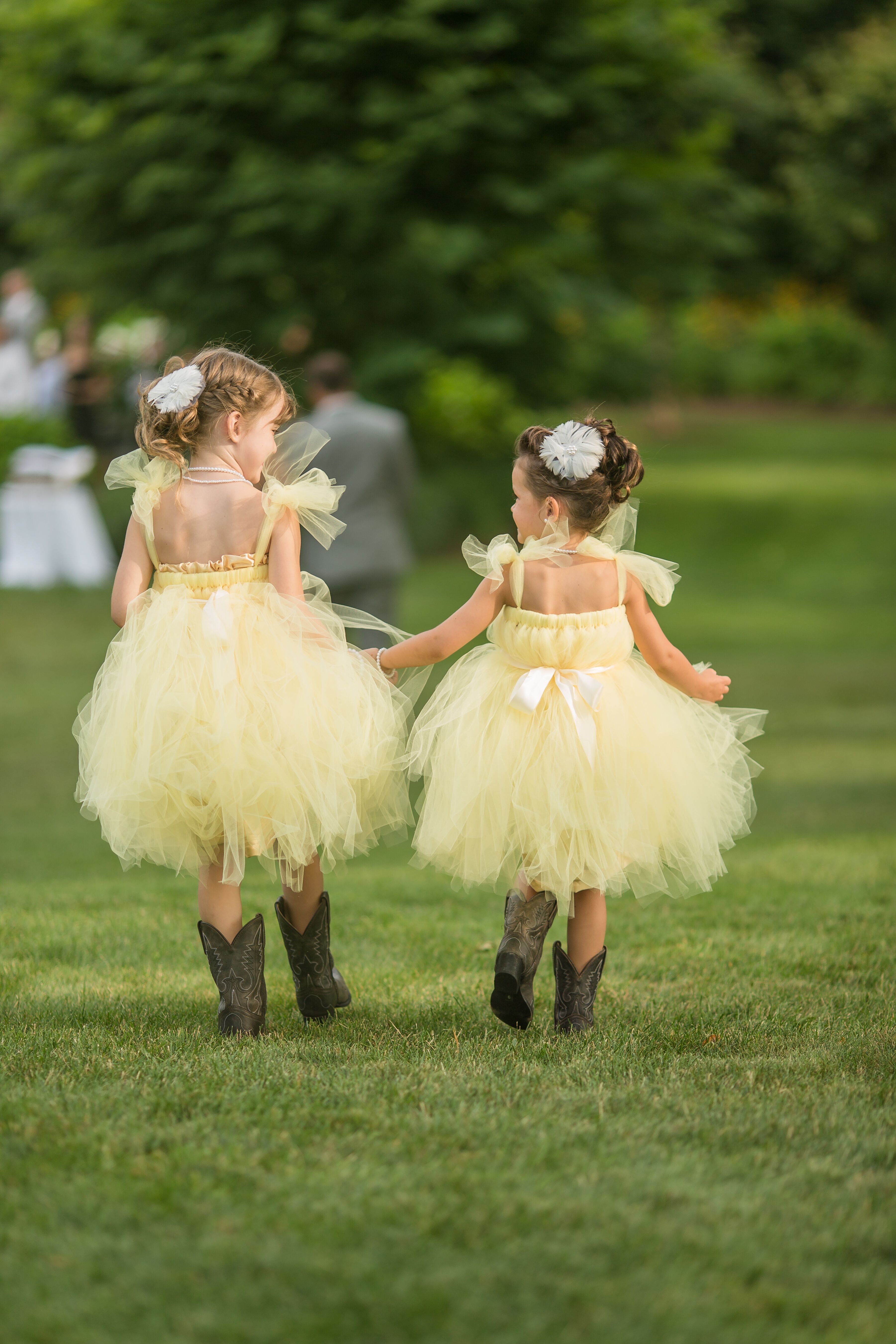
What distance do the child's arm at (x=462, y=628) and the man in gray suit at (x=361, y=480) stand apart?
5521mm

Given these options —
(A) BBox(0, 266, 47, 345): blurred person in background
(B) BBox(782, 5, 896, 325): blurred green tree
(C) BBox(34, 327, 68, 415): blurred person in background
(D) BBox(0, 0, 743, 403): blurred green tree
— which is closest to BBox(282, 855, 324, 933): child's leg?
(D) BBox(0, 0, 743, 403): blurred green tree

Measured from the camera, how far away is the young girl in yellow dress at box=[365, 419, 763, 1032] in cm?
370

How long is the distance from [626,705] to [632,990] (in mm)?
965

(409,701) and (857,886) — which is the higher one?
(409,701)

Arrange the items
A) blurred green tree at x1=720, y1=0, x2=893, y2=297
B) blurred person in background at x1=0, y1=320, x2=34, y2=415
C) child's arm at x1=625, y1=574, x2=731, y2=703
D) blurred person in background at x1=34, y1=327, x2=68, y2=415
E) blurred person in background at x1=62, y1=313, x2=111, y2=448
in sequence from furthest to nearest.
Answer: blurred green tree at x1=720, y1=0, x2=893, y2=297
blurred person in background at x1=34, y1=327, x2=68, y2=415
blurred person in background at x1=62, y1=313, x2=111, y2=448
blurred person in background at x1=0, y1=320, x2=34, y2=415
child's arm at x1=625, y1=574, x2=731, y2=703

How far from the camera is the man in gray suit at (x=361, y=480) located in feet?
30.7

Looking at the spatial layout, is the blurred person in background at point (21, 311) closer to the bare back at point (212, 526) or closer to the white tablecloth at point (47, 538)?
the white tablecloth at point (47, 538)

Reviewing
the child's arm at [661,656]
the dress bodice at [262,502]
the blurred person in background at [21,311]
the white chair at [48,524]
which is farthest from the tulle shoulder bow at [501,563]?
the blurred person in background at [21,311]

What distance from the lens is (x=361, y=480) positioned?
30.9 ft

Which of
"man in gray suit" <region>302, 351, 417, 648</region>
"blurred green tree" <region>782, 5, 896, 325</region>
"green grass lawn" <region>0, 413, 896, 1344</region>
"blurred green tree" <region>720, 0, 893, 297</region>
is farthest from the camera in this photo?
"blurred green tree" <region>720, 0, 893, 297</region>

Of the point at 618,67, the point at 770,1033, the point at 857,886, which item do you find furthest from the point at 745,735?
the point at 618,67

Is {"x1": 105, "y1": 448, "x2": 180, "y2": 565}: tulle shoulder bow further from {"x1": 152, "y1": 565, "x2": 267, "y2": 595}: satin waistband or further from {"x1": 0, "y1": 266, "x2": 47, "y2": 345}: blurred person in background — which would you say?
{"x1": 0, "y1": 266, "x2": 47, "y2": 345}: blurred person in background

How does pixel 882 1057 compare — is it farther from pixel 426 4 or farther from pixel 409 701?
pixel 426 4

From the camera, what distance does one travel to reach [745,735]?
4059 mm
